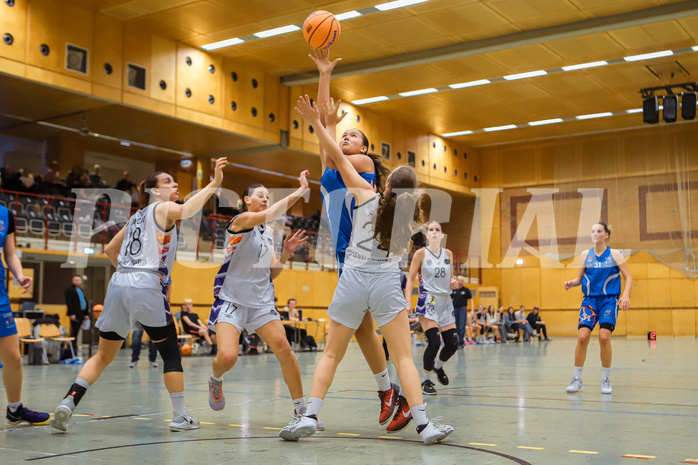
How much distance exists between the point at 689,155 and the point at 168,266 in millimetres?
28749

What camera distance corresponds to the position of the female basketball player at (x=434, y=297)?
314 inches

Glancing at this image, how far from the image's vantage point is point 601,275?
7.84 metres

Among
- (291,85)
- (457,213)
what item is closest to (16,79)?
(291,85)

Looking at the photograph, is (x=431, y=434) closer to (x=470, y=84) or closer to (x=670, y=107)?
(x=670, y=107)

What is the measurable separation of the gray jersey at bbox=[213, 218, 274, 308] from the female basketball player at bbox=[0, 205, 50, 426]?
148 centimetres

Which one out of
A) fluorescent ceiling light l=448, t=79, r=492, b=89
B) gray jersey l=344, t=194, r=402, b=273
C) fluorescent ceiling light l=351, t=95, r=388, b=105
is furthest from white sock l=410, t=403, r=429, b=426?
fluorescent ceiling light l=351, t=95, r=388, b=105

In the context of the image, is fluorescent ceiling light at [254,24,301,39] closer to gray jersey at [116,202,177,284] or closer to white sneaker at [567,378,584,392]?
white sneaker at [567,378,584,392]

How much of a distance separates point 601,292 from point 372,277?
13.8 ft

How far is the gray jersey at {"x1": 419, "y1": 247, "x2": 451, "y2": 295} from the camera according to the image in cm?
827

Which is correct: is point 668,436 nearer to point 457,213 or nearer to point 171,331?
point 171,331

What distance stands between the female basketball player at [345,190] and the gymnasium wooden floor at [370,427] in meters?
0.44

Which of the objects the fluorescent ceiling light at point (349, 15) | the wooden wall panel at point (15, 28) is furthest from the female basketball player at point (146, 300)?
the fluorescent ceiling light at point (349, 15)

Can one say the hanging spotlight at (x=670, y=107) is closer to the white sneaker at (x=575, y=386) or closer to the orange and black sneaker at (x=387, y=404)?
the white sneaker at (x=575, y=386)

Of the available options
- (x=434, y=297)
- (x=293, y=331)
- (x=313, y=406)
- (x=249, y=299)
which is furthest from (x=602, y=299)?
(x=293, y=331)
